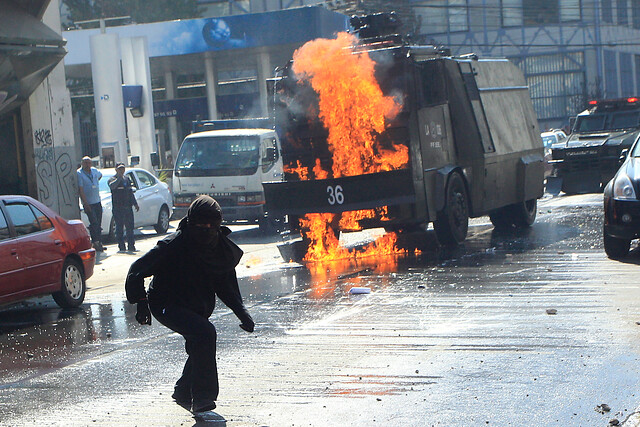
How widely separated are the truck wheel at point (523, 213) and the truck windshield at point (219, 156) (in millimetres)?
5595

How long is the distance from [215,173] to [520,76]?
6607mm

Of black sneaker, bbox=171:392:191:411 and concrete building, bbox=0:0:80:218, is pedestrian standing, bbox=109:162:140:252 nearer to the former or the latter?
concrete building, bbox=0:0:80:218

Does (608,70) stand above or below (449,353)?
above

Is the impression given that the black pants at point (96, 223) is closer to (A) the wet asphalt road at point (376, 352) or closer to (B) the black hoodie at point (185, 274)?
(A) the wet asphalt road at point (376, 352)

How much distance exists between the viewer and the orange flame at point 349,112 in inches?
565

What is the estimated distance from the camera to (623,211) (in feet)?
40.8

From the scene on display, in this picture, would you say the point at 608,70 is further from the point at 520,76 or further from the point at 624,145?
the point at 520,76

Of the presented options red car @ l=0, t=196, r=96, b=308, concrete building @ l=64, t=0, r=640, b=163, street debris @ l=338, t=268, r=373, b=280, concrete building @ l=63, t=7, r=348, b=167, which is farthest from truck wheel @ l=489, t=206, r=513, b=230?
concrete building @ l=64, t=0, r=640, b=163

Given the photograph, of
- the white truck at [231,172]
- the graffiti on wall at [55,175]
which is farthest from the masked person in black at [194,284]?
the white truck at [231,172]

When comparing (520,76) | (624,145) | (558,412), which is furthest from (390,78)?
(624,145)

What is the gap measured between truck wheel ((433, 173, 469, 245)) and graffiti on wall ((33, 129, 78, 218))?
796cm

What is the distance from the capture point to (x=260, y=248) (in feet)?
59.1

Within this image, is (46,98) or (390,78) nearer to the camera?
(390,78)

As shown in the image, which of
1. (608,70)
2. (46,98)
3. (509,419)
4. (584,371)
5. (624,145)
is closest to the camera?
(509,419)
